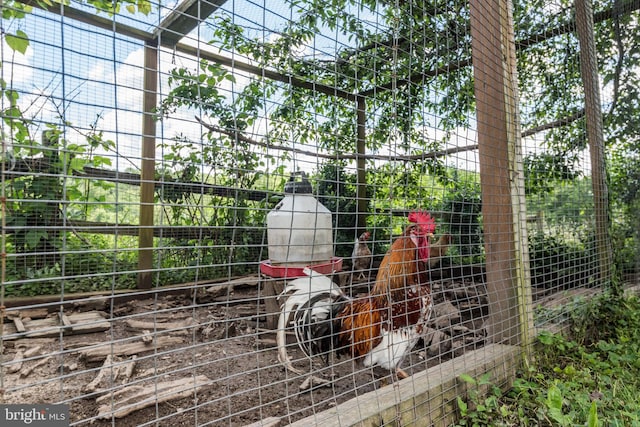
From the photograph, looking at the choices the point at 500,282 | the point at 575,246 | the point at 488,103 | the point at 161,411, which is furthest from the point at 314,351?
the point at 575,246

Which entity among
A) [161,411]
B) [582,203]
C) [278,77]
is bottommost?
[161,411]

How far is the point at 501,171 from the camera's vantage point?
190 cm

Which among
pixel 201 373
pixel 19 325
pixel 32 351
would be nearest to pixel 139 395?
pixel 201 373

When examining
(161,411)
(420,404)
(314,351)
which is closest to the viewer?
(420,404)

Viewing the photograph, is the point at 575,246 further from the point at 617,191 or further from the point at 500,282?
the point at 500,282

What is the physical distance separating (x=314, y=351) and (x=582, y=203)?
2345 millimetres

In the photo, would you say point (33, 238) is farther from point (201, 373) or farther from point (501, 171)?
point (501, 171)

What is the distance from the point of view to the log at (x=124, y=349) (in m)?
2.22

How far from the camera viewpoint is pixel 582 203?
2.88 meters

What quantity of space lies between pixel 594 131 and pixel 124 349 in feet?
12.5

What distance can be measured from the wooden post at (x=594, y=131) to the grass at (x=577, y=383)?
52cm

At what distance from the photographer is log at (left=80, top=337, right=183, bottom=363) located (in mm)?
2217

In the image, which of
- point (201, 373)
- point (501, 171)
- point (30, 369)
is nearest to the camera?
point (501, 171)

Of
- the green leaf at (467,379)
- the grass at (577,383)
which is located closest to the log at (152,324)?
the green leaf at (467,379)
